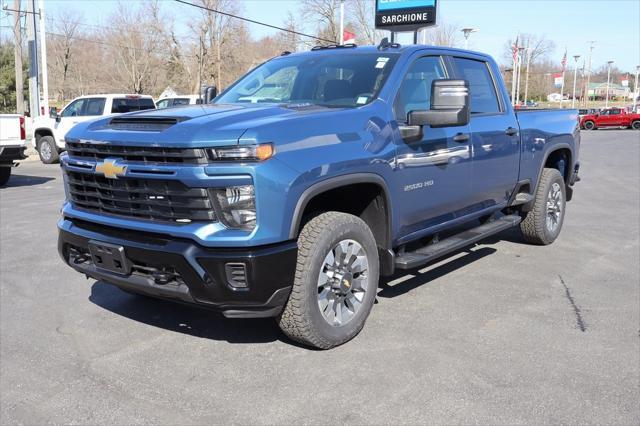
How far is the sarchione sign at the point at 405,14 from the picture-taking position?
1952 centimetres

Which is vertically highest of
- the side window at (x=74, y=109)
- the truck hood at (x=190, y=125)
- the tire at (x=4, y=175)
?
the side window at (x=74, y=109)

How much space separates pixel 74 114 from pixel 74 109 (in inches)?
7.0

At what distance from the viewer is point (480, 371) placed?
147 inches

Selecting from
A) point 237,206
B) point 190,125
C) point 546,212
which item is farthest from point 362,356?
point 546,212

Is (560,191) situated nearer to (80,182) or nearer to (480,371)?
(480,371)

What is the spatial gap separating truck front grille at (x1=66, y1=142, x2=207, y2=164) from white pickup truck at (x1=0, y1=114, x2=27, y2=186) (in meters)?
8.70

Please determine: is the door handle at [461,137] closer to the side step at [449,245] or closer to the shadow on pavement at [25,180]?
the side step at [449,245]

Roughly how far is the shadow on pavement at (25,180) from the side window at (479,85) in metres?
10.4

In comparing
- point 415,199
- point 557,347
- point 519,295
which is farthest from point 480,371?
point 519,295

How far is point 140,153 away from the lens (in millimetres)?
3564

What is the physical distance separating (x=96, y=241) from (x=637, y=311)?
4136 millimetres

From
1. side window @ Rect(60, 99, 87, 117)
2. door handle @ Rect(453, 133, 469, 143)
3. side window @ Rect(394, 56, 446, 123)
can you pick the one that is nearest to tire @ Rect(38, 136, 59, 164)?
side window @ Rect(60, 99, 87, 117)

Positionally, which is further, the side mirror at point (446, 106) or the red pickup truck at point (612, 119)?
the red pickup truck at point (612, 119)

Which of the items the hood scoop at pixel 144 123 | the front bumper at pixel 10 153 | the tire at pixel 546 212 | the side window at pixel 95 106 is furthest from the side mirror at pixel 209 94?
the side window at pixel 95 106
